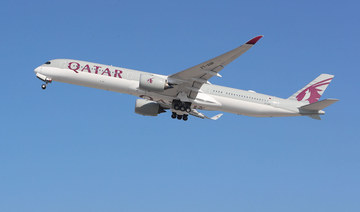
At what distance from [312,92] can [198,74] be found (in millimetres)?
14175

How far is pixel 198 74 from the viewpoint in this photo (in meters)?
50.5

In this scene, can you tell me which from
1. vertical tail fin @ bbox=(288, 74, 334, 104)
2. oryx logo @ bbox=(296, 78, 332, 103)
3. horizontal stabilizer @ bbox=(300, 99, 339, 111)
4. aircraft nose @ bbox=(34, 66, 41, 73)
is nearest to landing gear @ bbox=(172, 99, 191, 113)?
vertical tail fin @ bbox=(288, 74, 334, 104)

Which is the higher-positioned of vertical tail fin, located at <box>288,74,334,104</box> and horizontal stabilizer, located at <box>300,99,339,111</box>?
vertical tail fin, located at <box>288,74,334,104</box>

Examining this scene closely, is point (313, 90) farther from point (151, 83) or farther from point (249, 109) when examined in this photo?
point (151, 83)

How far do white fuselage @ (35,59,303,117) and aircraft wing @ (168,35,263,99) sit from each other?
3.90ft

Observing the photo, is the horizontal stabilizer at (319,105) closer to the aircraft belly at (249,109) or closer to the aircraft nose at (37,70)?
the aircraft belly at (249,109)

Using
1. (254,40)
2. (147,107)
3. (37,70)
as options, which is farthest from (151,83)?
(37,70)

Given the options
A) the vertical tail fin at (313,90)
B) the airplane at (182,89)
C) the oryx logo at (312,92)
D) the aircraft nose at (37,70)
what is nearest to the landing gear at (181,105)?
the airplane at (182,89)

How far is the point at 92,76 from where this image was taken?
2037 inches

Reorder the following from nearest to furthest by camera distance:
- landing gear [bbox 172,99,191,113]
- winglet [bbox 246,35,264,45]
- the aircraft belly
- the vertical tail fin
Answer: winglet [bbox 246,35,264,45] → the aircraft belly → landing gear [bbox 172,99,191,113] → the vertical tail fin

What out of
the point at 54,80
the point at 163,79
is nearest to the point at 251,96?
the point at 163,79

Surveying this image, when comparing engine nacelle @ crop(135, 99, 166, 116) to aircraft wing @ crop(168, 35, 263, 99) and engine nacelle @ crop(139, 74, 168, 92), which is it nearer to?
aircraft wing @ crop(168, 35, 263, 99)

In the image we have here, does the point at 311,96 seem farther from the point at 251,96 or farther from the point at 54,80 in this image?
the point at 54,80

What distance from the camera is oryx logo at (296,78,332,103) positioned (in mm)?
56375
